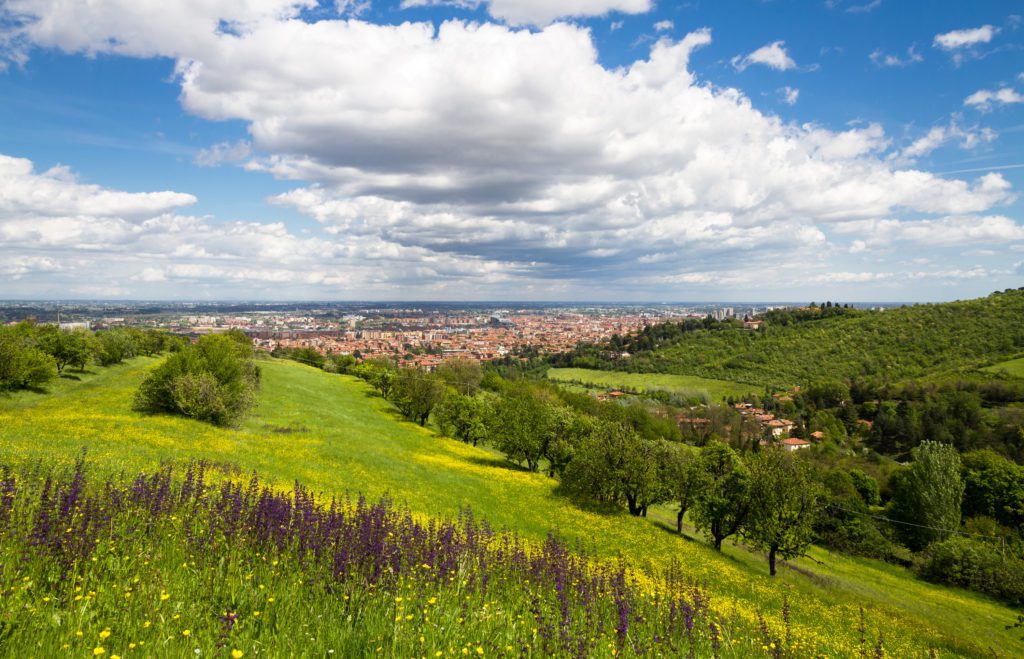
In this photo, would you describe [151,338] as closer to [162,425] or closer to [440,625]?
[162,425]

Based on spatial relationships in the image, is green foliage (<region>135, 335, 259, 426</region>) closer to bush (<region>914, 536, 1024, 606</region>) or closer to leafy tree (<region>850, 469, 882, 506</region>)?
bush (<region>914, 536, 1024, 606</region>)

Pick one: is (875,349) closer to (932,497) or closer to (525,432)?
(932,497)

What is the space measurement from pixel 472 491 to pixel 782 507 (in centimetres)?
2114

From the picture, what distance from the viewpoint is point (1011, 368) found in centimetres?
12375

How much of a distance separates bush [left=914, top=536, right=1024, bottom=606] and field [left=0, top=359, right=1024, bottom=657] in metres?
2.12

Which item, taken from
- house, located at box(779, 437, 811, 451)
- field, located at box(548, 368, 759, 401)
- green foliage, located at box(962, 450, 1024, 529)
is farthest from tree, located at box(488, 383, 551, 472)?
field, located at box(548, 368, 759, 401)

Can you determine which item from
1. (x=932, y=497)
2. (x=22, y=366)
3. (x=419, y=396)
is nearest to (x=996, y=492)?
(x=932, y=497)

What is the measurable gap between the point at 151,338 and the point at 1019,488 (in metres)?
141

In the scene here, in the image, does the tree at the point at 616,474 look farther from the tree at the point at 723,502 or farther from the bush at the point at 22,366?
the bush at the point at 22,366

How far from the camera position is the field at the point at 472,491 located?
17375mm

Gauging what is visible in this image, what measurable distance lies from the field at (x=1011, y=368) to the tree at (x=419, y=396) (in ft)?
477

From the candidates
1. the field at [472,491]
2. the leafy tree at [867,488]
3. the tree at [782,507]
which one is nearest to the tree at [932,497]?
the leafy tree at [867,488]

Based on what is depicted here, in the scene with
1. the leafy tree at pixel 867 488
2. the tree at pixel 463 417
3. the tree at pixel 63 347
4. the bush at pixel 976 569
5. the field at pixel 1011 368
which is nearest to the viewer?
the bush at pixel 976 569

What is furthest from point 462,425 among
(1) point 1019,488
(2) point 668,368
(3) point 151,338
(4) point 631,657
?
(2) point 668,368
